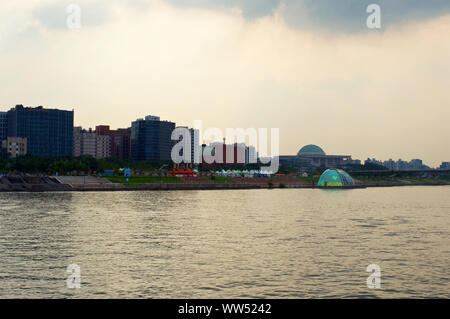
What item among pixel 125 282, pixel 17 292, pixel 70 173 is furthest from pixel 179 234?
pixel 70 173

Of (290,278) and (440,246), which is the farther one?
(440,246)

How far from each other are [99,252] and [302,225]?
2774 cm

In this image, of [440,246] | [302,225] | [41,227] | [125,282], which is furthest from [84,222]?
[440,246]

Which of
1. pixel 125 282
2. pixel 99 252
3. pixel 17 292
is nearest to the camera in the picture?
pixel 17 292

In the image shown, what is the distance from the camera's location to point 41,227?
5341 centimetres

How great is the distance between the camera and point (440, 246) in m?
42.8

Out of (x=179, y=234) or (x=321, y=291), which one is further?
(x=179, y=234)

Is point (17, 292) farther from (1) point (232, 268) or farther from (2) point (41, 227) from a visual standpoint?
(2) point (41, 227)

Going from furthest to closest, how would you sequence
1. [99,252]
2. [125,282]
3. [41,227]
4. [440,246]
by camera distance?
1. [41,227]
2. [440,246]
3. [99,252]
4. [125,282]
